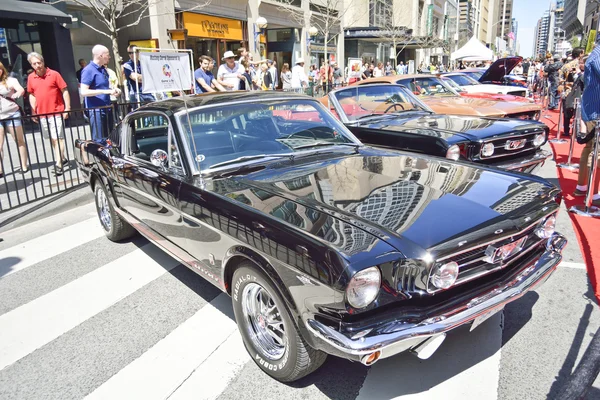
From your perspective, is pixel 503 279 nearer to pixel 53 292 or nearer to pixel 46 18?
pixel 53 292

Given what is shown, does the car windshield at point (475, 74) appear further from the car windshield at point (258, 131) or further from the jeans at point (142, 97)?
the car windshield at point (258, 131)

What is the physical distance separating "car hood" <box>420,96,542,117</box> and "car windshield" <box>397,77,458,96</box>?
1.02ft

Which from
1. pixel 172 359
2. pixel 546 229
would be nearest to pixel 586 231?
pixel 546 229

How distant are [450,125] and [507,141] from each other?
73cm

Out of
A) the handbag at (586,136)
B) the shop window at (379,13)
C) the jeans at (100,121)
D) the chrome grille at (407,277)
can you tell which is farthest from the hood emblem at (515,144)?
the shop window at (379,13)

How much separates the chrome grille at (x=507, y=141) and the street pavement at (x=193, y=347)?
1462mm

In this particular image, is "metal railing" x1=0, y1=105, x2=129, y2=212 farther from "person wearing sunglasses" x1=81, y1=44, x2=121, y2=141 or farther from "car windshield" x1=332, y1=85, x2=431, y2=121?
Result: "car windshield" x1=332, y1=85, x2=431, y2=121

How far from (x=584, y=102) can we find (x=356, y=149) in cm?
325

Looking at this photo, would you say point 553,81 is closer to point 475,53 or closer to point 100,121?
point 475,53

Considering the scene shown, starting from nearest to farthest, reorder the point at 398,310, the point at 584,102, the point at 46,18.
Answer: the point at 398,310, the point at 584,102, the point at 46,18

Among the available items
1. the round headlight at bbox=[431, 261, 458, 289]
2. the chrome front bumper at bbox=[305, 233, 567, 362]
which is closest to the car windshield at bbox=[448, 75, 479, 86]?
the chrome front bumper at bbox=[305, 233, 567, 362]

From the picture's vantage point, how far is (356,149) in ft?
13.6

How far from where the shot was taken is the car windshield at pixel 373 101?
649 cm

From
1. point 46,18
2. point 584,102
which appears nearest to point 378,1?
point 46,18
